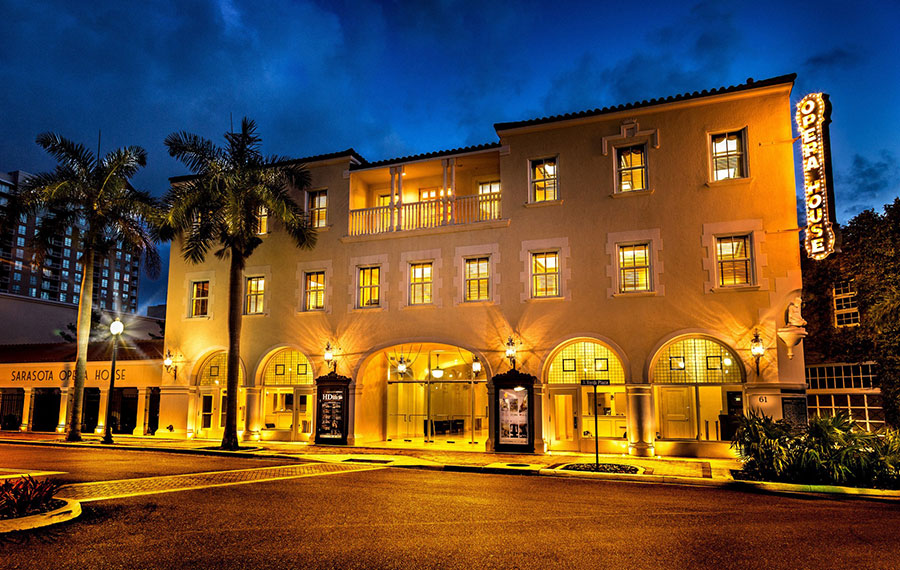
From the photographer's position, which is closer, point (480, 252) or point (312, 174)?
point (480, 252)

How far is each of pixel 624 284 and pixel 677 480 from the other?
741 cm

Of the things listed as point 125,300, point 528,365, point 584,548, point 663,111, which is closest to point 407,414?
point 528,365

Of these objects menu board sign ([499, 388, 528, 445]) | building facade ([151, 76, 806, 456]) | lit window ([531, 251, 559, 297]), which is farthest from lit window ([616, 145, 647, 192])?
menu board sign ([499, 388, 528, 445])

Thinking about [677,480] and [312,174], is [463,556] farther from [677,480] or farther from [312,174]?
[312,174]

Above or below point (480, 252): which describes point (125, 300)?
above

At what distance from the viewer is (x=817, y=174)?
17516 millimetres

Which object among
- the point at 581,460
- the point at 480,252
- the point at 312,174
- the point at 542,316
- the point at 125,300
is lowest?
the point at 581,460

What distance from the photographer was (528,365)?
68.3ft

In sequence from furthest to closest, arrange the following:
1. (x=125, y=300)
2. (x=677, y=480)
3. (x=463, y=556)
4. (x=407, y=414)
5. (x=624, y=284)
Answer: (x=125, y=300), (x=407, y=414), (x=624, y=284), (x=677, y=480), (x=463, y=556)

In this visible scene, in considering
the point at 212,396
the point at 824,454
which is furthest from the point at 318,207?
the point at 824,454

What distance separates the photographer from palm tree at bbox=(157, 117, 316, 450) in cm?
2162

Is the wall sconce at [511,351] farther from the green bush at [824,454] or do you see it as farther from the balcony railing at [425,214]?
the green bush at [824,454]

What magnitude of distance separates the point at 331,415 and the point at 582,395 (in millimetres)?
8902

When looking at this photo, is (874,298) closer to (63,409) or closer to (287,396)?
(287,396)
